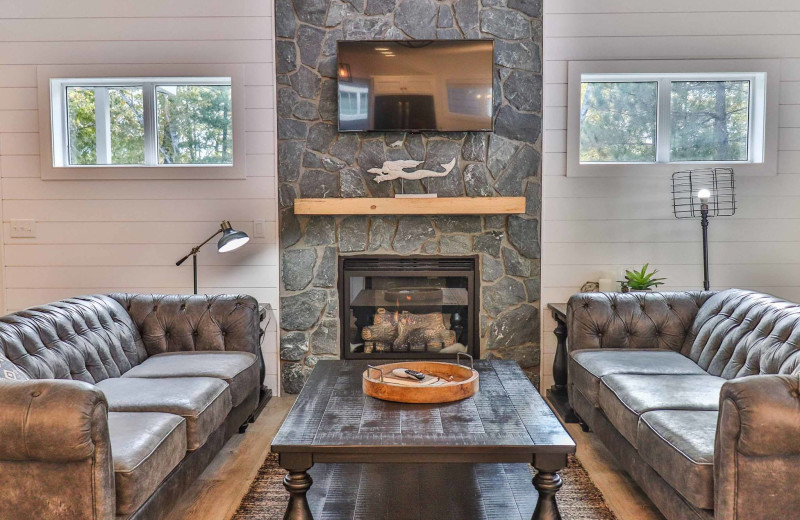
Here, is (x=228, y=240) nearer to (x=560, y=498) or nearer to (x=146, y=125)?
(x=146, y=125)

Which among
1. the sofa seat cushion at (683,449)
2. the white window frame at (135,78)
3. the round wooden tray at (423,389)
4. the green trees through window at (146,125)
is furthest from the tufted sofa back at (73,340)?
the sofa seat cushion at (683,449)

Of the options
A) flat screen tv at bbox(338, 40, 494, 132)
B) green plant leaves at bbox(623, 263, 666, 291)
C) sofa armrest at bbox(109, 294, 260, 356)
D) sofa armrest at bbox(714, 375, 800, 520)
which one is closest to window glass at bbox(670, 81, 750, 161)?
green plant leaves at bbox(623, 263, 666, 291)

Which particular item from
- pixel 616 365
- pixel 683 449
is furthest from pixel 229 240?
pixel 683 449

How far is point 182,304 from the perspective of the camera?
3.57 m

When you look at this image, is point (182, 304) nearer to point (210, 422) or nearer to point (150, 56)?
point (210, 422)

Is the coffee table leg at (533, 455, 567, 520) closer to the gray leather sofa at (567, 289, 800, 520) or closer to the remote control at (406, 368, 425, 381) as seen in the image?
the gray leather sofa at (567, 289, 800, 520)

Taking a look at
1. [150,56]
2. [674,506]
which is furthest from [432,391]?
[150,56]

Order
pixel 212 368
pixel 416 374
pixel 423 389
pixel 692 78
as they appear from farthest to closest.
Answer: pixel 692 78 → pixel 212 368 → pixel 416 374 → pixel 423 389

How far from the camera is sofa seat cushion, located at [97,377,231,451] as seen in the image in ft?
8.12

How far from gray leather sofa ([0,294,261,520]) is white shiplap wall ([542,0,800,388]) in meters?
2.12

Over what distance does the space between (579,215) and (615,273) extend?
455 mm

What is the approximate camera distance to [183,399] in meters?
2.54

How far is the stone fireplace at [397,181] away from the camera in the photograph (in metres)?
4.18

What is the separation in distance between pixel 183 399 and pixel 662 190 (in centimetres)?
324
